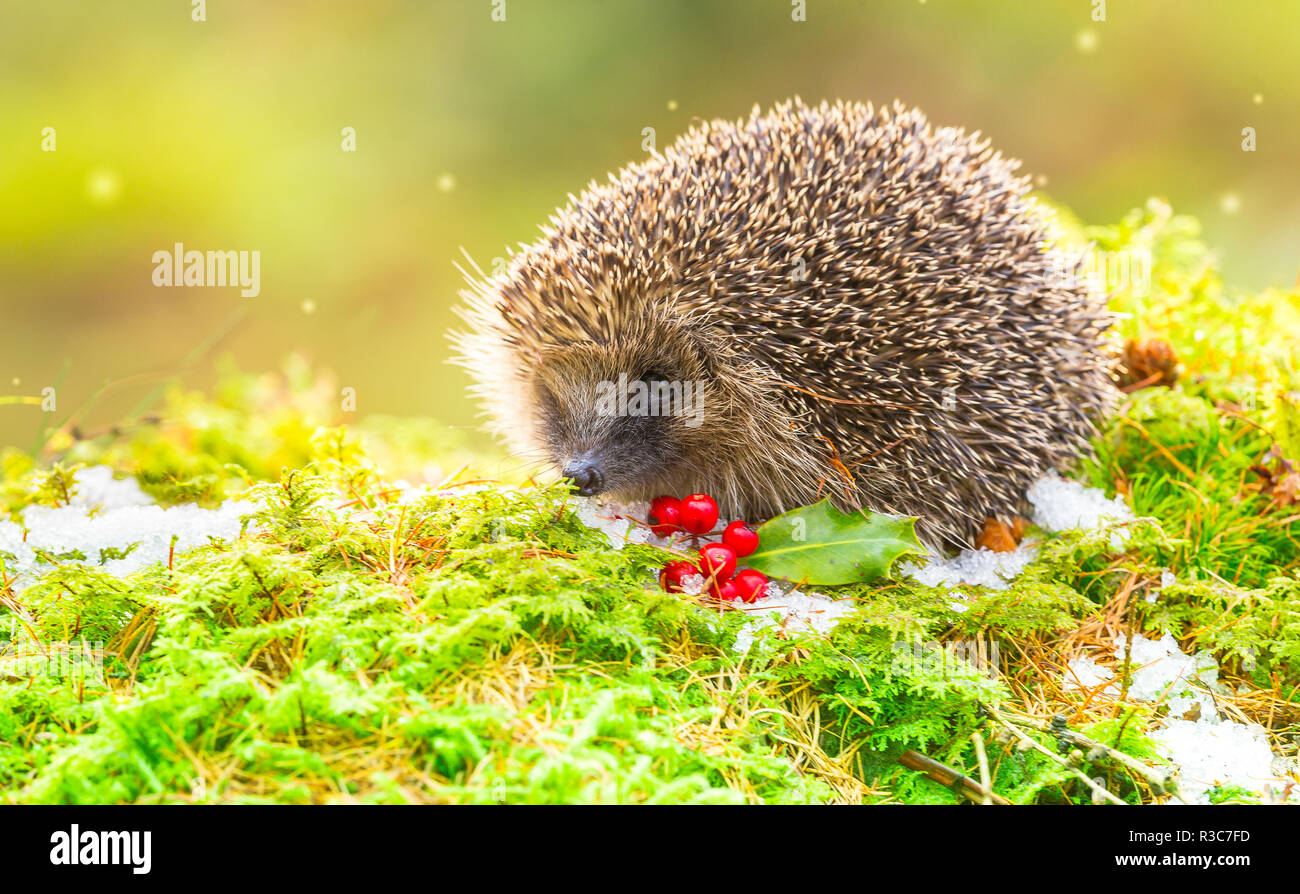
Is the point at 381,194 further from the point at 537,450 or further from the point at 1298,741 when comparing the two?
the point at 1298,741

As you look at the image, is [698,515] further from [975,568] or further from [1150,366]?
[1150,366]

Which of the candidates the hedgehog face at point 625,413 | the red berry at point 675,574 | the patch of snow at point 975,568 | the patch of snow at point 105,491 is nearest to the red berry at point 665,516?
the hedgehog face at point 625,413

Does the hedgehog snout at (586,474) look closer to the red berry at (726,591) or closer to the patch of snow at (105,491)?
the red berry at (726,591)

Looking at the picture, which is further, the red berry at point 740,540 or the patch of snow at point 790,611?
the red berry at point 740,540

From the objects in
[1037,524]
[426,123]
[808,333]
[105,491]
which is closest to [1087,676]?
[1037,524]

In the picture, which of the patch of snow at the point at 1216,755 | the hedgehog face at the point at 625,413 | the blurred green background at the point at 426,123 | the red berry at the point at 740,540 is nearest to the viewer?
the patch of snow at the point at 1216,755

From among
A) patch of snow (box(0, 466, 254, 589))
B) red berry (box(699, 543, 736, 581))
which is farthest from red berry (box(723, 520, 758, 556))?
patch of snow (box(0, 466, 254, 589))
